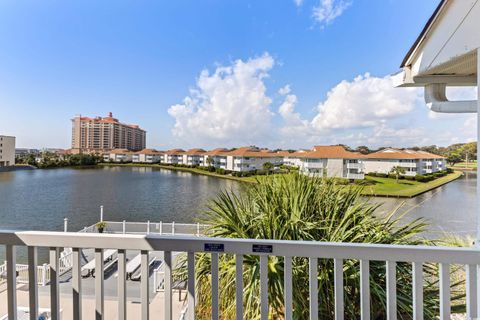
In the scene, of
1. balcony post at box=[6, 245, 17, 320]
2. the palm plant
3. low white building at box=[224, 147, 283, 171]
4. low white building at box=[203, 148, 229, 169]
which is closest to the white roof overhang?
the palm plant

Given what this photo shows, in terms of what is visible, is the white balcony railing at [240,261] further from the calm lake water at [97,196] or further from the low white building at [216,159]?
the low white building at [216,159]

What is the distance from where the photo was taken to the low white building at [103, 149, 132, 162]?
31.7 ft

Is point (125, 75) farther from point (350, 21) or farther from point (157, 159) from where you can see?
point (350, 21)

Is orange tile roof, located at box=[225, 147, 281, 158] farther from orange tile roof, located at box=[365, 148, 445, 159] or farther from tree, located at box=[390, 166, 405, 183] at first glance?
tree, located at box=[390, 166, 405, 183]

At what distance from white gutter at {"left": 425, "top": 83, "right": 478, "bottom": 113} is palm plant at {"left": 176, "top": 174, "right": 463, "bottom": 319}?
0.69 m

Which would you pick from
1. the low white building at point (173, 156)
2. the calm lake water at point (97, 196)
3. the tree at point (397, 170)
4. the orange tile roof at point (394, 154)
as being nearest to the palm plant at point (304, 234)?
the calm lake water at point (97, 196)

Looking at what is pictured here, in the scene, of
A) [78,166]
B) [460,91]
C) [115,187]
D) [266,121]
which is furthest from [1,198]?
[460,91]

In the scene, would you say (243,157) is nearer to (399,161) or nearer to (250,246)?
(399,161)

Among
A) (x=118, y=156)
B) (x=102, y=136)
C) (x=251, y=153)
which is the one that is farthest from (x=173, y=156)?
(x=251, y=153)

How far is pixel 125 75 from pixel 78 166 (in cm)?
367

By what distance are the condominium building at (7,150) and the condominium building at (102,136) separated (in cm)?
516

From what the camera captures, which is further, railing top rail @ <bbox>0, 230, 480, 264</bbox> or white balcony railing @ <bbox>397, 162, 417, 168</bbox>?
white balcony railing @ <bbox>397, 162, 417, 168</bbox>

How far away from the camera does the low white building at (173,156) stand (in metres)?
11.4

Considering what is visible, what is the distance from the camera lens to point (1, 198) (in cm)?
732
